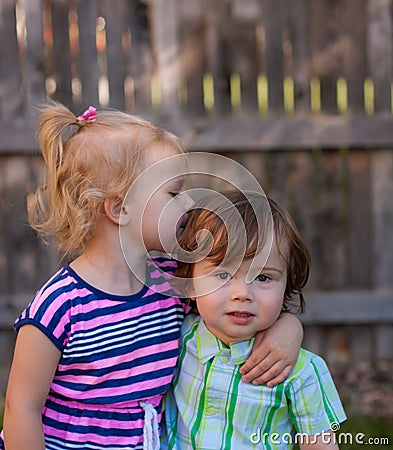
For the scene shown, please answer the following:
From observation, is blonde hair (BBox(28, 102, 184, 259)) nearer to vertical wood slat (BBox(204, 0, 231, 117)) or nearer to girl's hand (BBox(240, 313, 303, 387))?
girl's hand (BBox(240, 313, 303, 387))

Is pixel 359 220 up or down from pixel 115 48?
down

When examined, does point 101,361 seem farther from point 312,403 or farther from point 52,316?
point 312,403

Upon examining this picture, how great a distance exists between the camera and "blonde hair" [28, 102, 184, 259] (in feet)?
5.71

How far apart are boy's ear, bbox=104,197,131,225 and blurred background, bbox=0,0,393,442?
189 centimetres

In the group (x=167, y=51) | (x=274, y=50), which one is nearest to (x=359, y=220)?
(x=274, y=50)

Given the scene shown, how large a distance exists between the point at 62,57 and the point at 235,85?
91cm

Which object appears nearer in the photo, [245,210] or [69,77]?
[245,210]

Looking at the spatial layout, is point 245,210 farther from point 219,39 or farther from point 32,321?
point 219,39

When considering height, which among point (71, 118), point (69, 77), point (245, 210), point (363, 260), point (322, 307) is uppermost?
point (69, 77)

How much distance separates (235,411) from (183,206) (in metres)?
0.52

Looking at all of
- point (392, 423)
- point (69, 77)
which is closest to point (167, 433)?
point (392, 423)

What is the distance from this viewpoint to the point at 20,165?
3.70 meters

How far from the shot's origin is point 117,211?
5.87 ft

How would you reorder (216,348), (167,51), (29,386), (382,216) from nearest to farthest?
(29,386), (216,348), (167,51), (382,216)
